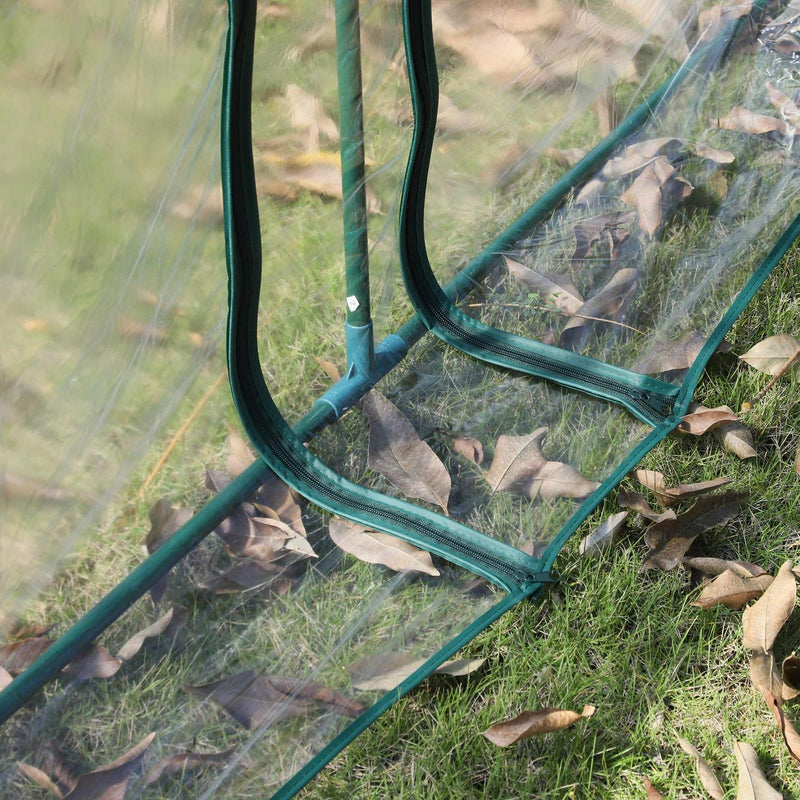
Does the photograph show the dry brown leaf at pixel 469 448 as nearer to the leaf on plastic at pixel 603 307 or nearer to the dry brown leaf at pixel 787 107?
the leaf on plastic at pixel 603 307

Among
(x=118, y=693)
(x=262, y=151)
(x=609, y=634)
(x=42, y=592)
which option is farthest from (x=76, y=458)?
(x=609, y=634)

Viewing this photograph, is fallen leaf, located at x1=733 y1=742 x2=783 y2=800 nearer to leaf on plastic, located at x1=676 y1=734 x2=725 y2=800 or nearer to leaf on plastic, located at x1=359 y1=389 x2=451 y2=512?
leaf on plastic, located at x1=676 y1=734 x2=725 y2=800

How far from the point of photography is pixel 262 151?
1.21m

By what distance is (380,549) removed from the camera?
55.9 inches

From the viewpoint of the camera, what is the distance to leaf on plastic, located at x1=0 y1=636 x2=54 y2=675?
1.22 metres

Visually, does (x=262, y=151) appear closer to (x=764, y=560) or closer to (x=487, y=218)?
(x=487, y=218)

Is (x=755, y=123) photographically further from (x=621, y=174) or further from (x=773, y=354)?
(x=773, y=354)

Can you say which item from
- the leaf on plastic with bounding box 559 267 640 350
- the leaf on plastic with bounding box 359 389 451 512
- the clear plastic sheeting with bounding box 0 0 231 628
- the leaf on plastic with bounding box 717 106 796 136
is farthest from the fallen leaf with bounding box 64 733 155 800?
the leaf on plastic with bounding box 717 106 796 136

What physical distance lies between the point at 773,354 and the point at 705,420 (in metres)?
0.22

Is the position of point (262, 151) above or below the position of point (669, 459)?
above

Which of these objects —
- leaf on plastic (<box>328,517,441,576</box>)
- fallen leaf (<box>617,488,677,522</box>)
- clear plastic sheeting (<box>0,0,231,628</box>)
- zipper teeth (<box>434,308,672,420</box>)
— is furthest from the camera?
zipper teeth (<box>434,308,672,420</box>)

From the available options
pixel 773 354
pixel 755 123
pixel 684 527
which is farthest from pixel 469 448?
pixel 755 123

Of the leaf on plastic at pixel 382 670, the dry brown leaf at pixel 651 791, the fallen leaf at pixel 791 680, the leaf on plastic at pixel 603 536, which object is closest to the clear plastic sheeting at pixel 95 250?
the leaf on plastic at pixel 382 670

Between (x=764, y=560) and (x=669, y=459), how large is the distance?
22 cm
